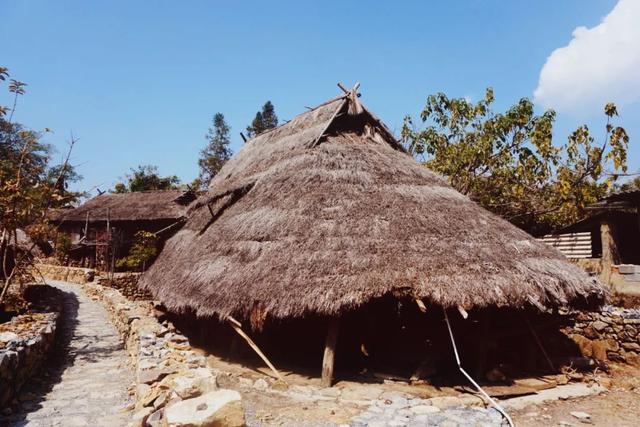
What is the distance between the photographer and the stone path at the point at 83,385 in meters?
5.77

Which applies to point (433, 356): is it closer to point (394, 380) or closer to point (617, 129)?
point (394, 380)

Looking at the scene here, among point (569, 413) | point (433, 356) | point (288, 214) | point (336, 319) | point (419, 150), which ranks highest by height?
point (419, 150)

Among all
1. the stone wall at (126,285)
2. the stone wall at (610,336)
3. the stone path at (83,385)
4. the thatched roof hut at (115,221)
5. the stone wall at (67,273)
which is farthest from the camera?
the thatched roof hut at (115,221)

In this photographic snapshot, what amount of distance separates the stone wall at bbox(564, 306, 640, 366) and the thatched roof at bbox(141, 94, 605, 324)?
2343mm

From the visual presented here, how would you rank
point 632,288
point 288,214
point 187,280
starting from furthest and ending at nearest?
point 632,288, point 187,280, point 288,214

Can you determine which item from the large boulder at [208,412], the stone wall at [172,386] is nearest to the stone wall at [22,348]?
the stone wall at [172,386]

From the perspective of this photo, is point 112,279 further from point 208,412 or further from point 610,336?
point 610,336

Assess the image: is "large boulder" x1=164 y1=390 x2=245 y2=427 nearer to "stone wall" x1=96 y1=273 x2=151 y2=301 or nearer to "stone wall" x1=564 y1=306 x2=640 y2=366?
"stone wall" x1=564 y1=306 x2=640 y2=366

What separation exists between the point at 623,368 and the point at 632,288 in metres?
4.58

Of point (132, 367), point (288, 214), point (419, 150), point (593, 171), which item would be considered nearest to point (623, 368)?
point (593, 171)

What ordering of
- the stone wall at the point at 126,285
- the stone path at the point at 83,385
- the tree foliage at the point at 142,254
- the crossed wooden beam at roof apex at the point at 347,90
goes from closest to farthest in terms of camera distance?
the stone path at the point at 83,385 < the crossed wooden beam at roof apex at the point at 347,90 < the stone wall at the point at 126,285 < the tree foliage at the point at 142,254

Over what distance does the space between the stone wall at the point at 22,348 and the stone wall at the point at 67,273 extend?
31.9 ft

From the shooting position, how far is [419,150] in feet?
61.6

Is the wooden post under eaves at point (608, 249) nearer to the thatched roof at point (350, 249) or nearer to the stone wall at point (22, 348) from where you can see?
the thatched roof at point (350, 249)
